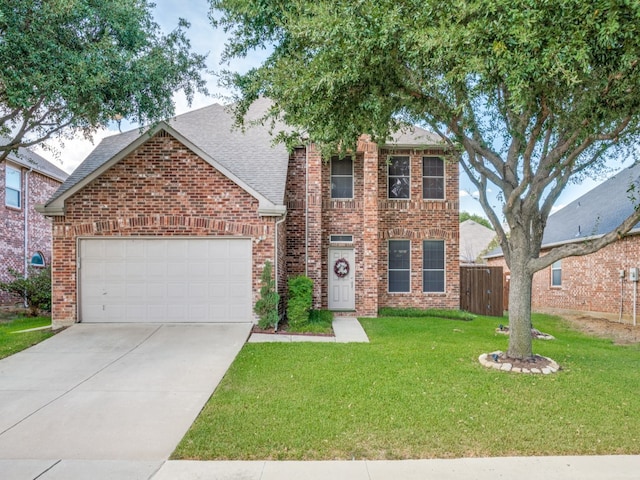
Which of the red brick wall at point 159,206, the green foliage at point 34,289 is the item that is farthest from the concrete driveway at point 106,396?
the green foliage at point 34,289

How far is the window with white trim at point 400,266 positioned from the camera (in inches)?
550

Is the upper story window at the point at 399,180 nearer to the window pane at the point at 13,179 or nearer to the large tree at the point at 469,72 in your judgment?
the large tree at the point at 469,72

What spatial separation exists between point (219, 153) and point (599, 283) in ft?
45.1

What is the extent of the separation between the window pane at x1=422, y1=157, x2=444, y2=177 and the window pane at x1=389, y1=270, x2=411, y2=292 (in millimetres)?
3428

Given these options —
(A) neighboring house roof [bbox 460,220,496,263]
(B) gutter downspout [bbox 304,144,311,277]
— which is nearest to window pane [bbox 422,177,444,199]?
(B) gutter downspout [bbox 304,144,311,277]

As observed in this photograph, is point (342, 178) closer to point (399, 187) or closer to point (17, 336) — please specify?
point (399, 187)

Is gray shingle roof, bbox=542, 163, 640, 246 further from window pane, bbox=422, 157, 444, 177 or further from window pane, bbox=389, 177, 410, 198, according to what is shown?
window pane, bbox=389, 177, 410, 198

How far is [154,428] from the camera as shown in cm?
495

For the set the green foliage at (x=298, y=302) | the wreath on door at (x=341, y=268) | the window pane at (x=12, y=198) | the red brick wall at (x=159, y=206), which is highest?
the window pane at (x=12, y=198)

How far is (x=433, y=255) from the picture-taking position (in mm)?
13992

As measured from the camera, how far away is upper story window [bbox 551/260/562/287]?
56.2ft

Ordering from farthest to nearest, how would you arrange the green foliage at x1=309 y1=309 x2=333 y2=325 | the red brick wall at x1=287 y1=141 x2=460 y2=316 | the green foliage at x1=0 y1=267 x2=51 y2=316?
the green foliage at x1=0 y1=267 x2=51 y2=316
the red brick wall at x1=287 y1=141 x2=460 y2=316
the green foliage at x1=309 y1=309 x2=333 y2=325

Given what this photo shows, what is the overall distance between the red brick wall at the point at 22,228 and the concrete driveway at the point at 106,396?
808 centimetres

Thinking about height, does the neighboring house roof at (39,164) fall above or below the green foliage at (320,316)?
above
